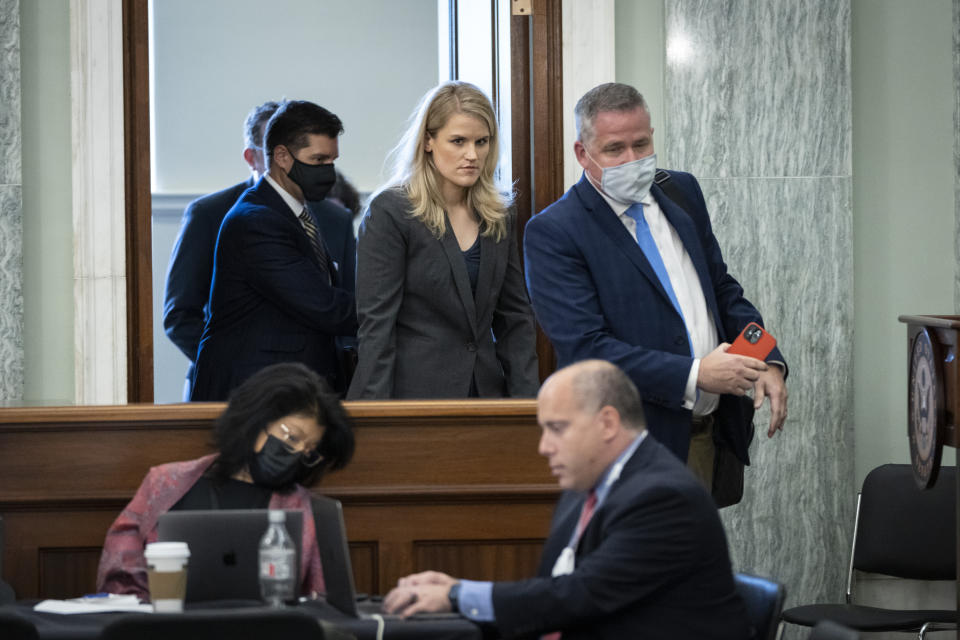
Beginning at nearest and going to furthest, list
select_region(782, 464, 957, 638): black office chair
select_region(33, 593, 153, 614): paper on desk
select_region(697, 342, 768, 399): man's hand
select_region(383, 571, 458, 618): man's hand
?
1. select_region(383, 571, 458, 618): man's hand
2. select_region(33, 593, 153, 614): paper on desk
3. select_region(697, 342, 768, 399): man's hand
4. select_region(782, 464, 957, 638): black office chair

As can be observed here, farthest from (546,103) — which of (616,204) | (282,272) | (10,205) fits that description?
(10,205)

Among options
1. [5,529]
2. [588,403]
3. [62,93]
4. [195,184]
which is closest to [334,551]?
[588,403]

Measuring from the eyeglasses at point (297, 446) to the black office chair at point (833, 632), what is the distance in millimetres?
1470

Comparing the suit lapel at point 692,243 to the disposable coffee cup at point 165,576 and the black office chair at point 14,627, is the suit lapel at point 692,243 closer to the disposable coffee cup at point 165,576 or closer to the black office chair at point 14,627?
the disposable coffee cup at point 165,576

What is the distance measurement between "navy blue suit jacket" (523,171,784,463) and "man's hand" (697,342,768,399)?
0.05m

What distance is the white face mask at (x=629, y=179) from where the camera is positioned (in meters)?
3.76

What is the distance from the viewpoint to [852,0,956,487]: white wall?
18.6 feet

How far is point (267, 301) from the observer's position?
199 inches

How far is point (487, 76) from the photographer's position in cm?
593

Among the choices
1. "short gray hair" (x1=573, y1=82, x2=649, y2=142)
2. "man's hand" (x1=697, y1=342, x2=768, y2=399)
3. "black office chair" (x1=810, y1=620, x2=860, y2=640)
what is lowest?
"black office chair" (x1=810, y1=620, x2=860, y2=640)

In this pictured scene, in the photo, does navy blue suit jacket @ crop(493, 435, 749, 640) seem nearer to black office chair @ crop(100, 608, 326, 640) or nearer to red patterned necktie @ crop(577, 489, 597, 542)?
red patterned necktie @ crop(577, 489, 597, 542)

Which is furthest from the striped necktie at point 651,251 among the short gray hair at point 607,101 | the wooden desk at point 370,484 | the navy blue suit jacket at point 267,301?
the navy blue suit jacket at point 267,301

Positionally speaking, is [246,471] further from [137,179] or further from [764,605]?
[137,179]

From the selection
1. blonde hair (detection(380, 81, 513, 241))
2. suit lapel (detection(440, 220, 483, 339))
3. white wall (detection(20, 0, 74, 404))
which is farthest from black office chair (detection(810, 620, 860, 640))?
white wall (detection(20, 0, 74, 404))
